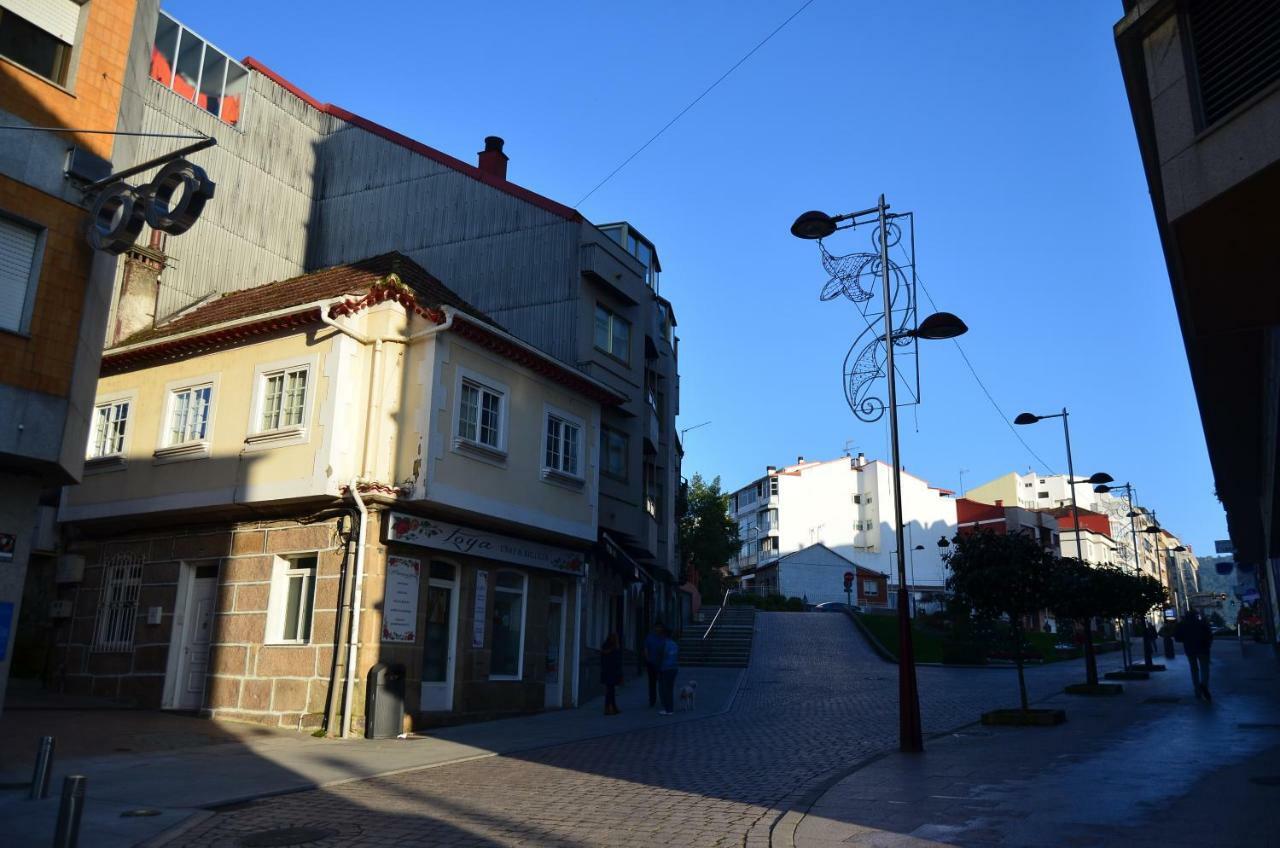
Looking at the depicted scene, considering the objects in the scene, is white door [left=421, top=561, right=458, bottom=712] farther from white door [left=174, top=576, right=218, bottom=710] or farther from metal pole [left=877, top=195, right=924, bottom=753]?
metal pole [left=877, top=195, right=924, bottom=753]

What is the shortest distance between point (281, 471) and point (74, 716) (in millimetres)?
5046

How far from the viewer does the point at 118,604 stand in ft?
62.3

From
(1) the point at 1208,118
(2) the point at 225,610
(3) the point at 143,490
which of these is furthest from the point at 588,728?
(1) the point at 1208,118

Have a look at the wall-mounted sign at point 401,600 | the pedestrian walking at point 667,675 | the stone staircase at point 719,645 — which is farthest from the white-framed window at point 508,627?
the stone staircase at point 719,645

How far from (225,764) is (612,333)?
15.3 m

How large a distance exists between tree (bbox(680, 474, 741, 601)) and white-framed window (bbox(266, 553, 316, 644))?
158ft

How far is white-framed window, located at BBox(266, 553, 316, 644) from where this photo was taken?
16625 mm

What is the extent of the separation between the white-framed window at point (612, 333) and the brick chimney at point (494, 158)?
221 inches

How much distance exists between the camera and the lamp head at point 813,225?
14.7 metres

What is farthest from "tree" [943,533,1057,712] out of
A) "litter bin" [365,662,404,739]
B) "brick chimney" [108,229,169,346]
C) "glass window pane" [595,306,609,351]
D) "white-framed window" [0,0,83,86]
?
"brick chimney" [108,229,169,346]

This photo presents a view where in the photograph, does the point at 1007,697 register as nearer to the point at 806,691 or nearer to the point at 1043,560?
the point at 806,691

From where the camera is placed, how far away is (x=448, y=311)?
16828 mm

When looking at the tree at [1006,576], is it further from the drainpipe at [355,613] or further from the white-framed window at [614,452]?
the drainpipe at [355,613]

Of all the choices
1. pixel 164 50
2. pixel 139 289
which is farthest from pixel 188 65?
pixel 139 289
